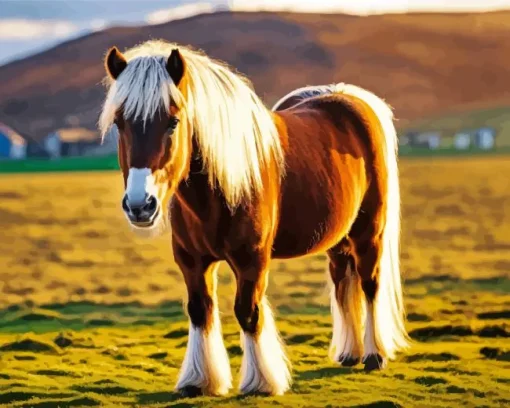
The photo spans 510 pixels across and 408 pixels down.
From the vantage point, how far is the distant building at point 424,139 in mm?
40938

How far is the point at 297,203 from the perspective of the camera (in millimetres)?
5648

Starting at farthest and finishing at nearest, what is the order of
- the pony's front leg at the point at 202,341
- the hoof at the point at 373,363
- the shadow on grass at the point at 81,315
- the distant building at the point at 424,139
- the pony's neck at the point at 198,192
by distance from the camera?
the distant building at the point at 424,139 → the shadow on grass at the point at 81,315 → the hoof at the point at 373,363 → the pony's front leg at the point at 202,341 → the pony's neck at the point at 198,192

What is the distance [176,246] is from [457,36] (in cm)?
3691

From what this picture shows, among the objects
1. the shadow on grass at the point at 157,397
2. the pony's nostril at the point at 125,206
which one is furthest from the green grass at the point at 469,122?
the pony's nostril at the point at 125,206

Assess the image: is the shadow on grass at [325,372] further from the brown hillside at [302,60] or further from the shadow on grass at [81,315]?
the brown hillside at [302,60]

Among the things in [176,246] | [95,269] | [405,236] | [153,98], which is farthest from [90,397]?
[405,236]

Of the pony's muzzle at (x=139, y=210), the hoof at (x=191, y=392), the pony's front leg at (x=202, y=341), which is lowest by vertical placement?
the hoof at (x=191, y=392)

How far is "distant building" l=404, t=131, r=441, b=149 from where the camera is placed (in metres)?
40.9

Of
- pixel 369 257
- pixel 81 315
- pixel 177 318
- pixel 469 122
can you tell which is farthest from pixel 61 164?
pixel 369 257

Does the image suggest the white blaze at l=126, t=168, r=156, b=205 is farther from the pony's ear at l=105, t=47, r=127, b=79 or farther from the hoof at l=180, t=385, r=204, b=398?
the hoof at l=180, t=385, r=204, b=398

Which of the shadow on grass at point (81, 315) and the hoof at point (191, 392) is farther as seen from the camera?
the shadow on grass at point (81, 315)

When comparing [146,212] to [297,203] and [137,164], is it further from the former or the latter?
[297,203]

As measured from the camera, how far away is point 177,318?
924 centimetres

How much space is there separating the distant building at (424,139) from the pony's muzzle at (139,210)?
37.0 metres
